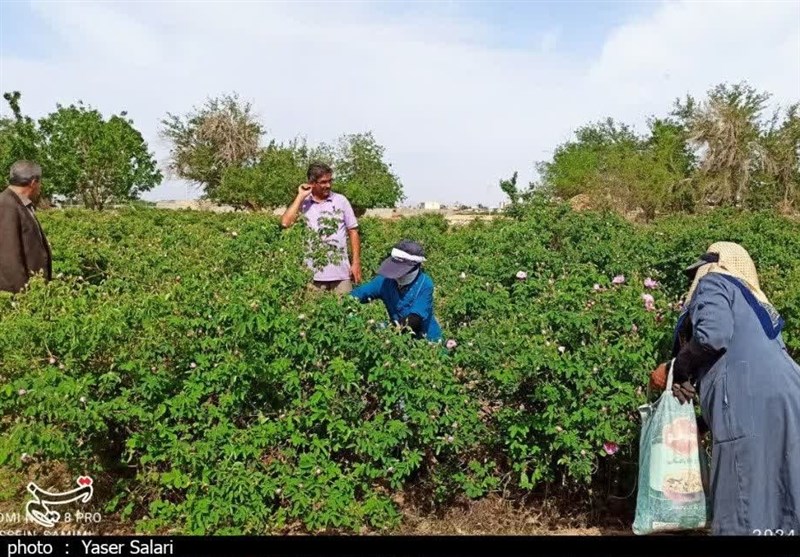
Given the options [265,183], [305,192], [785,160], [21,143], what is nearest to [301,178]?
[265,183]

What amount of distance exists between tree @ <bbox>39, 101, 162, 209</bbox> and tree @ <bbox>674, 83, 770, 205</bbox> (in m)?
25.3

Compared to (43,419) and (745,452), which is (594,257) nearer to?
(745,452)

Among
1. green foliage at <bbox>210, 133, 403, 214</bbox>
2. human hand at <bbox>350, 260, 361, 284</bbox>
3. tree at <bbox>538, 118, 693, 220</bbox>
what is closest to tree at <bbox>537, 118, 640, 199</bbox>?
tree at <bbox>538, 118, 693, 220</bbox>

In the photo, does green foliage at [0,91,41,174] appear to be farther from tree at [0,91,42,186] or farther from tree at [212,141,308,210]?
tree at [212,141,308,210]

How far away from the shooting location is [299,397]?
10.3 ft

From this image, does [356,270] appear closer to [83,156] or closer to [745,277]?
[745,277]

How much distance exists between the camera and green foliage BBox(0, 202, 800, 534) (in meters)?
2.93

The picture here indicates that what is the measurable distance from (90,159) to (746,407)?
33.1m

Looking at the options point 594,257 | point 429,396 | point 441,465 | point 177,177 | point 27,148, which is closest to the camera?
point 429,396

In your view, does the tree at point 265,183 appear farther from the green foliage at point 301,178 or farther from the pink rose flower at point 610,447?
the pink rose flower at point 610,447
